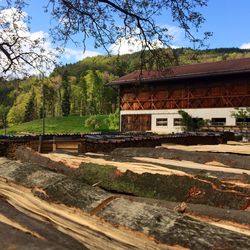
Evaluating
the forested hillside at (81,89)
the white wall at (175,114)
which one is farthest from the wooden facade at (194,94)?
the forested hillside at (81,89)

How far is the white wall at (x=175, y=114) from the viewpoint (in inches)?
1230

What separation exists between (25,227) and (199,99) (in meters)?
30.7

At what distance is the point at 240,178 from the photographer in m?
3.87

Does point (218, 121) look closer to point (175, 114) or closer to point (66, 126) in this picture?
point (175, 114)

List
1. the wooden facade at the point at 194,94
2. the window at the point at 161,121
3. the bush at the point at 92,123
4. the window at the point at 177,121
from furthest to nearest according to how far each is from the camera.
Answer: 1. the bush at the point at 92,123
2. the window at the point at 161,121
3. the window at the point at 177,121
4. the wooden facade at the point at 194,94

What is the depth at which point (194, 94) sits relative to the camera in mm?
33656

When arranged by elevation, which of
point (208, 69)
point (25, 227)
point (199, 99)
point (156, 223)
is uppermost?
point (208, 69)

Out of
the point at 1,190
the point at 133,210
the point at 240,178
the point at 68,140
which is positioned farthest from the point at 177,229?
the point at 68,140

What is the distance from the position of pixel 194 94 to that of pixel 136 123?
6542 millimetres

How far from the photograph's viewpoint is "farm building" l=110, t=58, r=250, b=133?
102ft

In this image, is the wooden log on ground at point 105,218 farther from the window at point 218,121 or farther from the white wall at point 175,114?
the window at point 218,121

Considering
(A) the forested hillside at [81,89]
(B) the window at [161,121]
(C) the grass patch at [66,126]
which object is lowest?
(C) the grass patch at [66,126]

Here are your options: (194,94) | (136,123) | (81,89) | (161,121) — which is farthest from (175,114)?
(81,89)

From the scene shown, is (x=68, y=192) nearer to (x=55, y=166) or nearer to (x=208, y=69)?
(x=55, y=166)
